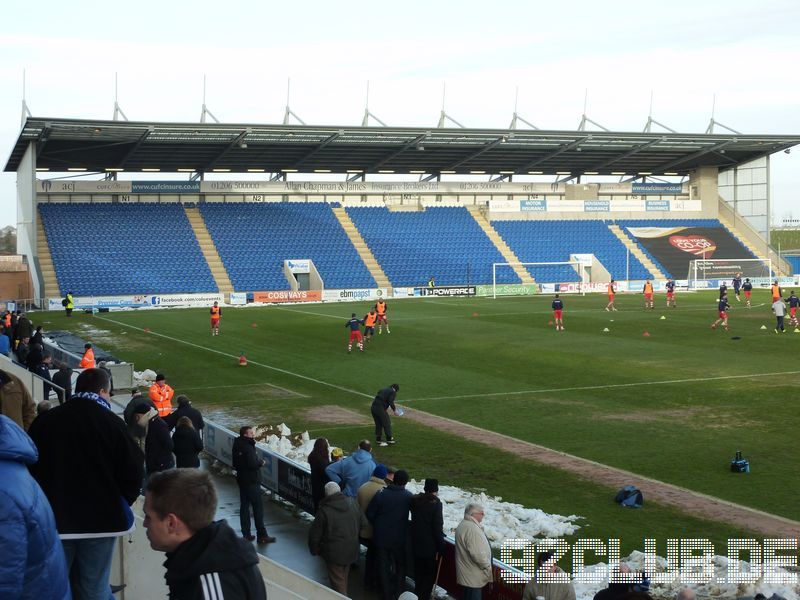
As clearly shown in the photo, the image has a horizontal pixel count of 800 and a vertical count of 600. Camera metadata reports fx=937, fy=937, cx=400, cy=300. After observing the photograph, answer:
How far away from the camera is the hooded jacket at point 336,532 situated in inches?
374

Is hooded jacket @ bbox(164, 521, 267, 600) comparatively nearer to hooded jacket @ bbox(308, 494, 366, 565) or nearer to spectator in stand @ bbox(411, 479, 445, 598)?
hooded jacket @ bbox(308, 494, 366, 565)

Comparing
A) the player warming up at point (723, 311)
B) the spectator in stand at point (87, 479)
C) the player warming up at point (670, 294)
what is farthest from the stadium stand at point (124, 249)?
the spectator in stand at point (87, 479)

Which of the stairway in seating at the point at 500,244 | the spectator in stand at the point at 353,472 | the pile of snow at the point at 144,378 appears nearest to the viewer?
the spectator in stand at the point at 353,472

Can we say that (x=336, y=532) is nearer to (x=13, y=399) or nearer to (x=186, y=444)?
(x=13, y=399)

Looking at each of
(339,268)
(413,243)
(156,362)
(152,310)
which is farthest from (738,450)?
(413,243)

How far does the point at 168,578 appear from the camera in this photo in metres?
3.58

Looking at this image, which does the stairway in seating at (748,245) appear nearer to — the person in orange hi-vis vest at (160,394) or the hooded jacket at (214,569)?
the person in orange hi-vis vest at (160,394)

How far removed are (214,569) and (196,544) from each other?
124 millimetres

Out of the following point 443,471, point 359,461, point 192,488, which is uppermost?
point 192,488

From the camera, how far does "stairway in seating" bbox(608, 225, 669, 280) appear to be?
71.6m

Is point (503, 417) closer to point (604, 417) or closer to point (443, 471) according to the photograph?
point (604, 417)

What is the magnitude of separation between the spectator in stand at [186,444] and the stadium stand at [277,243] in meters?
49.6

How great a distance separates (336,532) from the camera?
951 cm

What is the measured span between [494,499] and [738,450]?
5807mm
